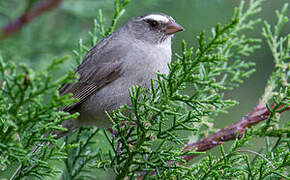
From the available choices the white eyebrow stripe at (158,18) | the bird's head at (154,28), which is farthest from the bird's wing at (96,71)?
the white eyebrow stripe at (158,18)

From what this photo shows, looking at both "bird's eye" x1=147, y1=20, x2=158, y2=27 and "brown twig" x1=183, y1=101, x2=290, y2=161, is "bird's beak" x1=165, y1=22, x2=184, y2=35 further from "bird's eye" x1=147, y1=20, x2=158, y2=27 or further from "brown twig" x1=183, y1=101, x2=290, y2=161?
"brown twig" x1=183, y1=101, x2=290, y2=161

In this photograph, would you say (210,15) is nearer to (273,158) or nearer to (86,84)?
(86,84)

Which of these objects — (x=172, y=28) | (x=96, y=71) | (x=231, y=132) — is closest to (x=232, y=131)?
(x=231, y=132)

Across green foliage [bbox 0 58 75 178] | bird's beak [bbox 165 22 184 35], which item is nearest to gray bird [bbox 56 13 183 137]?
bird's beak [bbox 165 22 184 35]

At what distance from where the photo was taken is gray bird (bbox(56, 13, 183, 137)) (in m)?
3.61

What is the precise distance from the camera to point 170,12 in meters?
5.70

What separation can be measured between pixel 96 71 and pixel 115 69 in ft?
0.70

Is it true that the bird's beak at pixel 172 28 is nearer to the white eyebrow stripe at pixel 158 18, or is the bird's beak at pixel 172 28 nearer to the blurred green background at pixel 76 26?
the white eyebrow stripe at pixel 158 18

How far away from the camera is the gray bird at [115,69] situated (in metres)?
3.61

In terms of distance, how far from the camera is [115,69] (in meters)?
3.72

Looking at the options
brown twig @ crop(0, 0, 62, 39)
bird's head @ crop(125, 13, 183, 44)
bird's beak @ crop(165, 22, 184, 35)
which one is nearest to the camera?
bird's beak @ crop(165, 22, 184, 35)

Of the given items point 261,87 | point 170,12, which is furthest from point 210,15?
point 261,87

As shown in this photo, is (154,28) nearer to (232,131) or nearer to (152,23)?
(152,23)

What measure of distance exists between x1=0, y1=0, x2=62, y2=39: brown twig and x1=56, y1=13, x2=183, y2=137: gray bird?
110cm
